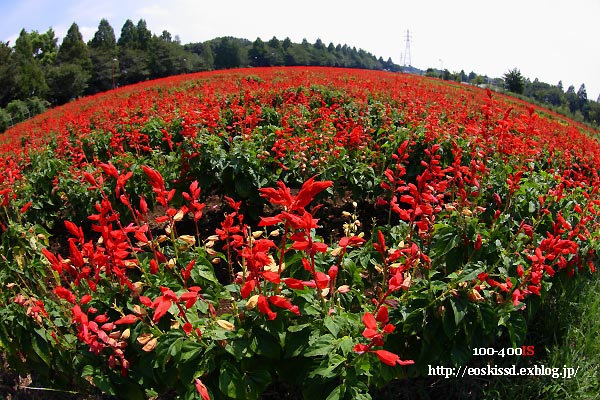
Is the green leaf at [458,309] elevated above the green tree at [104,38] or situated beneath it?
situated beneath

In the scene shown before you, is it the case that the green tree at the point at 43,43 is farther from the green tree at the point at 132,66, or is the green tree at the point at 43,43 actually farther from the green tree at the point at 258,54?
the green tree at the point at 258,54

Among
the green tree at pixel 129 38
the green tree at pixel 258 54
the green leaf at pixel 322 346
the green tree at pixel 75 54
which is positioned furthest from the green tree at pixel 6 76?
the green tree at pixel 258 54

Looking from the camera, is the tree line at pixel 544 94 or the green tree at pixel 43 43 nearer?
the tree line at pixel 544 94

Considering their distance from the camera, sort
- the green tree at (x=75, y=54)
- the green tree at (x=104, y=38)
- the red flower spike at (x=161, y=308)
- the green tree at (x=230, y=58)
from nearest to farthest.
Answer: the red flower spike at (x=161, y=308), the green tree at (x=75, y=54), the green tree at (x=104, y=38), the green tree at (x=230, y=58)

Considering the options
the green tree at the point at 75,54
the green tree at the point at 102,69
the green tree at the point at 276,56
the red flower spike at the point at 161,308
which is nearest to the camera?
the red flower spike at the point at 161,308

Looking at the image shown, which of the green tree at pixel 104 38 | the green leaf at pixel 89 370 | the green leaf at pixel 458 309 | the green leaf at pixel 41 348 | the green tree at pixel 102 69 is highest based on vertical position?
the green tree at pixel 104 38

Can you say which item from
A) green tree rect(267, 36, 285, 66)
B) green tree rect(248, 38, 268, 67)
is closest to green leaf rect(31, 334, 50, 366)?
green tree rect(267, 36, 285, 66)

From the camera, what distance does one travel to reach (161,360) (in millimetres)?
1825

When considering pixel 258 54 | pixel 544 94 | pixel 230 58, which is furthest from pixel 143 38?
pixel 544 94

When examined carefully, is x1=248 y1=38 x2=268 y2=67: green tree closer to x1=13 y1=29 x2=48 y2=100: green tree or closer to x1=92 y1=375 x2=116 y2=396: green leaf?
x1=13 y1=29 x2=48 y2=100: green tree

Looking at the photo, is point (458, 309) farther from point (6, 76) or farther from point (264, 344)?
point (6, 76)

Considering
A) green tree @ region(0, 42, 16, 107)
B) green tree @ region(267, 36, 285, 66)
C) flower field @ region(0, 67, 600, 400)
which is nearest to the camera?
flower field @ region(0, 67, 600, 400)

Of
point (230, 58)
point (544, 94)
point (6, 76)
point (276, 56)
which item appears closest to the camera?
point (6, 76)

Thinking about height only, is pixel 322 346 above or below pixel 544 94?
below
